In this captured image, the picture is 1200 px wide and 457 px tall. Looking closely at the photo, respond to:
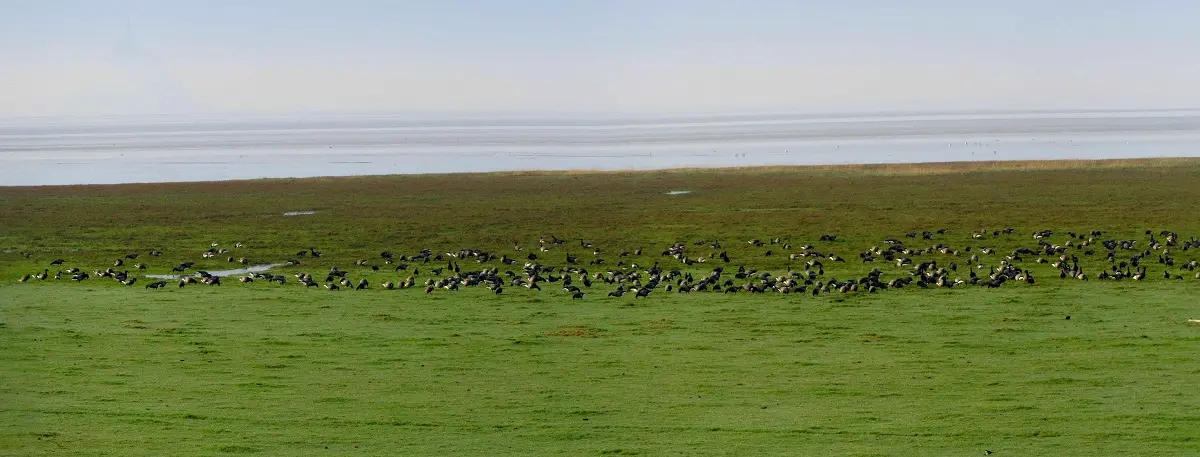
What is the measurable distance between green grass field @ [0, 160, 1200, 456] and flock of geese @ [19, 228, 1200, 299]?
15.8 inches

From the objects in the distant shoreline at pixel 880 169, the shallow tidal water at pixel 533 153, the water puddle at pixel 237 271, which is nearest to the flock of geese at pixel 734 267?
the water puddle at pixel 237 271

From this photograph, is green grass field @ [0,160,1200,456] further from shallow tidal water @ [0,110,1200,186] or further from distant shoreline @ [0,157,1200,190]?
shallow tidal water @ [0,110,1200,186]

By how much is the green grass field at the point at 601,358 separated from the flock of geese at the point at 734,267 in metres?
0.40

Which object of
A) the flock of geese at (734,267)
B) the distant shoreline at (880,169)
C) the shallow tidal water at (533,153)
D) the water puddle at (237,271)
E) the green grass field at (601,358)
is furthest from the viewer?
the shallow tidal water at (533,153)

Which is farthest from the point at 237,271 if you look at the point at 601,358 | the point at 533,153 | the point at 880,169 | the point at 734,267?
the point at 533,153

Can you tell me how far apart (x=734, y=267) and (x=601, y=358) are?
14563 mm

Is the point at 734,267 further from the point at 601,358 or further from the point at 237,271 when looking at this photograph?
the point at 237,271

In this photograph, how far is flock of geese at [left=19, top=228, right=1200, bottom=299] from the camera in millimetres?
31188

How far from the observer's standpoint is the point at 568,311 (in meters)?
28.1

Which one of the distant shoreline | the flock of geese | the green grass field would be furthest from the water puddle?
the distant shoreline

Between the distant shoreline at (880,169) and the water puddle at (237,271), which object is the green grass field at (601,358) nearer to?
the water puddle at (237,271)

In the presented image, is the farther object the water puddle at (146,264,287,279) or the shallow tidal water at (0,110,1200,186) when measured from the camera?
the shallow tidal water at (0,110,1200,186)

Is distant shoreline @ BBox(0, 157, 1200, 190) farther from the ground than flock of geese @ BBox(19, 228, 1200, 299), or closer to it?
farther from the ground

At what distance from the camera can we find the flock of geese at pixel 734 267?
31.2 meters
